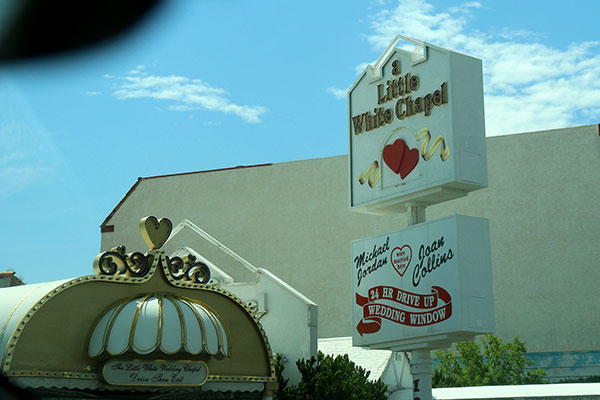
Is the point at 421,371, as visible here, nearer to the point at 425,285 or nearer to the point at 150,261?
the point at 425,285

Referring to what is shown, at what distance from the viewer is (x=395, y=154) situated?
60.3 feet

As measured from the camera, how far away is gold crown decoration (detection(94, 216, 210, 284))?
1432cm

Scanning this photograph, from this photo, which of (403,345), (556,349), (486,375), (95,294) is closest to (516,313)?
(556,349)

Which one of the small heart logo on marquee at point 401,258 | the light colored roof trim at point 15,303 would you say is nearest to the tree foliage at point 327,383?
the small heart logo on marquee at point 401,258

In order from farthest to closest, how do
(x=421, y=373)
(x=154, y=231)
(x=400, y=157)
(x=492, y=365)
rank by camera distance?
(x=492, y=365)
(x=400, y=157)
(x=421, y=373)
(x=154, y=231)

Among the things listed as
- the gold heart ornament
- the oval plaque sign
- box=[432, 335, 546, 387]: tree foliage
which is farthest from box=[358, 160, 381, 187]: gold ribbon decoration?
box=[432, 335, 546, 387]: tree foliage

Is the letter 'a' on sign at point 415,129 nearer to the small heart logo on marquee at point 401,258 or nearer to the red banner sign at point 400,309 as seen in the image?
the small heart logo on marquee at point 401,258

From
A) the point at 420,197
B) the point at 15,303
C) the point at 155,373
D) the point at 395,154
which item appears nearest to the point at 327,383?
the point at 420,197

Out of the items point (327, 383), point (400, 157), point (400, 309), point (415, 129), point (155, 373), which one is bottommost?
point (327, 383)

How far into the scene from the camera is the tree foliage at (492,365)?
32.5 meters

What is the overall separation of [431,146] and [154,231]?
6.31 m

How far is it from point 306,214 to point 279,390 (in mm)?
24521

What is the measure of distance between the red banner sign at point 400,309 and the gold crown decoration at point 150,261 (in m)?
4.55

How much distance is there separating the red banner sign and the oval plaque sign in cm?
503
